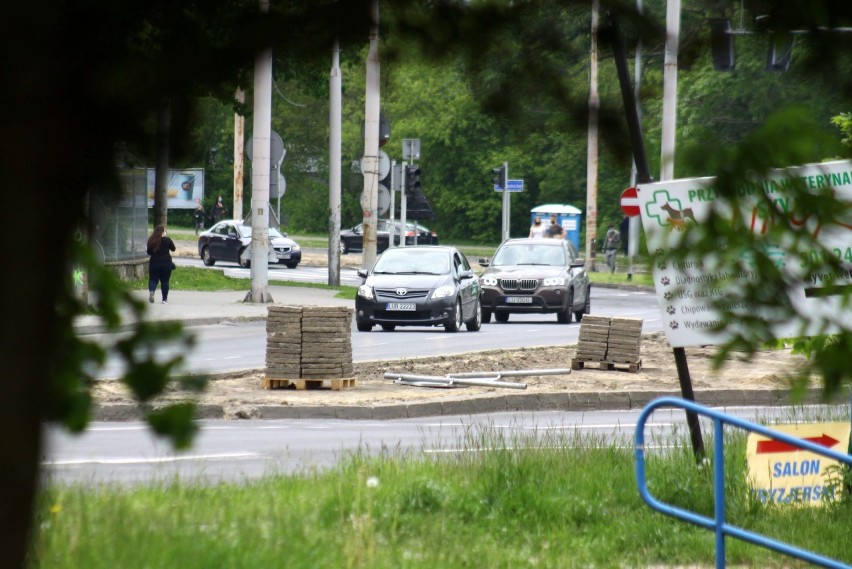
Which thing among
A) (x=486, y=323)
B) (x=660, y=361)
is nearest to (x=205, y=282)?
(x=486, y=323)

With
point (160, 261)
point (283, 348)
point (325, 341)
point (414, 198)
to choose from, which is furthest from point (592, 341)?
point (414, 198)

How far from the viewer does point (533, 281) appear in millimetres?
28922

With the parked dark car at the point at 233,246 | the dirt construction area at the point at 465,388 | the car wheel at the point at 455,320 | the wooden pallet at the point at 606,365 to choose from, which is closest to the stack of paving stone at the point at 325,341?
the dirt construction area at the point at 465,388

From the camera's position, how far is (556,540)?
702cm

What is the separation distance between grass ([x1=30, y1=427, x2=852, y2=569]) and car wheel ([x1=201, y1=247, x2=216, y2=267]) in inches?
1795

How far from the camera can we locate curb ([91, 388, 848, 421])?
14.3 meters

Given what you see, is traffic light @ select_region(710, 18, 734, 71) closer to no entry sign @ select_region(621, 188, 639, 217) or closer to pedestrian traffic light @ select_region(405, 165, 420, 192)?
no entry sign @ select_region(621, 188, 639, 217)

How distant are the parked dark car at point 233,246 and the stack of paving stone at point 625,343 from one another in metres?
35.1

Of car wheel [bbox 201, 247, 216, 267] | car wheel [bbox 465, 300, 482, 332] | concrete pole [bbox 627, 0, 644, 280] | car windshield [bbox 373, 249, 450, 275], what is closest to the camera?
concrete pole [bbox 627, 0, 644, 280]

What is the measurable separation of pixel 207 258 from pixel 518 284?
1084 inches

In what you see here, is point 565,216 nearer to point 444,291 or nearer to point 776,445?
point 444,291

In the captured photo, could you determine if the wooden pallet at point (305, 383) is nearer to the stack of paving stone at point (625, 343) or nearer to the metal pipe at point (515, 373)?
the metal pipe at point (515, 373)

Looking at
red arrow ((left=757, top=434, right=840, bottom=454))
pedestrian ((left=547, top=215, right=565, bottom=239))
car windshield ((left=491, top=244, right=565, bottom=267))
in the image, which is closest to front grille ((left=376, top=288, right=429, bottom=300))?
car windshield ((left=491, top=244, right=565, bottom=267))

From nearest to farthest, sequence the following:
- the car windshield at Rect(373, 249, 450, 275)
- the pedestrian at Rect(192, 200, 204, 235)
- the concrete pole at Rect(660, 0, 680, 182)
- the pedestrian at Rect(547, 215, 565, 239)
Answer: the concrete pole at Rect(660, 0, 680, 182), the car windshield at Rect(373, 249, 450, 275), the pedestrian at Rect(547, 215, 565, 239), the pedestrian at Rect(192, 200, 204, 235)
